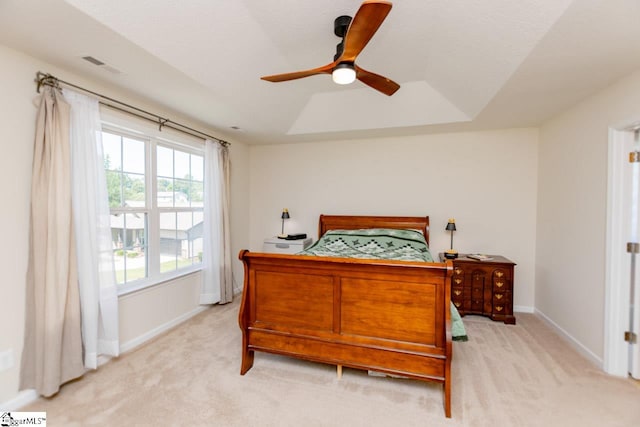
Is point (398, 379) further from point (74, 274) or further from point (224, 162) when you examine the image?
point (224, 162)

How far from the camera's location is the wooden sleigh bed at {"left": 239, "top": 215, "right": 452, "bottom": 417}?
1.95 metres

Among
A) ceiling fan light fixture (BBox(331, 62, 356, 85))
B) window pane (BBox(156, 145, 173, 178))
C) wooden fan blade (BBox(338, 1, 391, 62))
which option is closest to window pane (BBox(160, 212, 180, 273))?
window pane (BBox(156, 145, 173, 178))

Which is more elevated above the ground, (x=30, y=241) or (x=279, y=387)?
(x=30, y=241)

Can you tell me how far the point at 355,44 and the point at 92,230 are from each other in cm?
237

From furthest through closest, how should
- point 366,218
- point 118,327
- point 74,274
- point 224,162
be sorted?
point 366,218, point 224,162, point 118,327, point 74,274

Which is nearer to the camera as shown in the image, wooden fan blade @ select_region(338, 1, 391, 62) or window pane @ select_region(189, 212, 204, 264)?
wooden fan blade @ select_region(338, 1, 391, 62)

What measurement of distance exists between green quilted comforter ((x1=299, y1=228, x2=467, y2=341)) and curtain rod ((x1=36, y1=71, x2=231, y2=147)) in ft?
6.49

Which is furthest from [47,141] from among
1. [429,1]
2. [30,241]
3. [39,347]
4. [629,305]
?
[629,305]

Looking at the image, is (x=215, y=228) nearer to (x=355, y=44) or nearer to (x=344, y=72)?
(x=344, y=72)

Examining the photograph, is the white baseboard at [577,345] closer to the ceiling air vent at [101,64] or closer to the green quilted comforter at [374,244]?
the green quilted comforter at [374,244]

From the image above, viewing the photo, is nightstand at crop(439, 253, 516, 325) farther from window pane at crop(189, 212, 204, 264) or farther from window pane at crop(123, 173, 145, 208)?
window pane at crop(123, 173, 145, 208)

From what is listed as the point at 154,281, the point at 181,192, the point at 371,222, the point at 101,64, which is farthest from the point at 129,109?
the point at 371,222

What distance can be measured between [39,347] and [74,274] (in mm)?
501

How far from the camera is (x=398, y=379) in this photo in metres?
2.27
